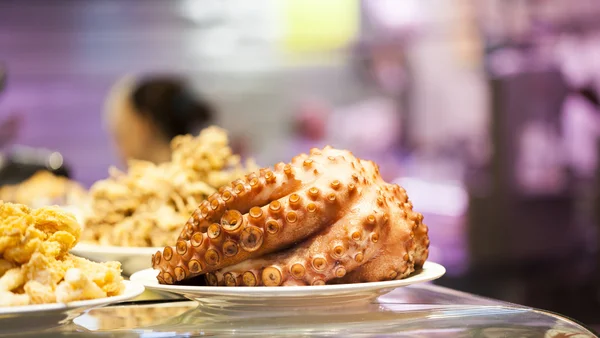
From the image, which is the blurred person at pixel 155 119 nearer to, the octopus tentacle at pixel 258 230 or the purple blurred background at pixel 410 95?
the purple blurred background at pixel 410 95

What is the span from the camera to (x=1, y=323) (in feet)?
2.97

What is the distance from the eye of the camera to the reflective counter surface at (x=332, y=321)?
938 millimetres

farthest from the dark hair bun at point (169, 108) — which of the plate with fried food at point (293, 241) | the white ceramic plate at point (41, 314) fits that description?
the white ceramic plate at point (41, 314)

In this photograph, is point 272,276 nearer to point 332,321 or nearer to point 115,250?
point 332,321

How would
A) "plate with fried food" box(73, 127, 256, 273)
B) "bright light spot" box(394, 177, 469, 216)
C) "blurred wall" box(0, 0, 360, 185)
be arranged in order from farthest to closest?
"blurred wall" box(0, 0, 360, 185), "bright light spot" box(394, 177, 469, 216), "plate with fried food" box(73, 127, 256, 273)

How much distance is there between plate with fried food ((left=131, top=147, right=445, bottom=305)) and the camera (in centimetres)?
105

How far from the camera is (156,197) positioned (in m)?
1.53

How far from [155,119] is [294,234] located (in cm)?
370

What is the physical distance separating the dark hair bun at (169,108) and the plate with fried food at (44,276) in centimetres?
365

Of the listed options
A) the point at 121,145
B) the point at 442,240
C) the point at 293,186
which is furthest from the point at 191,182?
the point at 442,240

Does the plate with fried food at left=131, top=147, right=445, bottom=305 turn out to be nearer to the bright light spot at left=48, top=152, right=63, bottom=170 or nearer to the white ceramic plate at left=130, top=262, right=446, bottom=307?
the white ceramic plate at left=130, top=262, right=446, bottom=307

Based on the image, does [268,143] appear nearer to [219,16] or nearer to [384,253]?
[219,16]

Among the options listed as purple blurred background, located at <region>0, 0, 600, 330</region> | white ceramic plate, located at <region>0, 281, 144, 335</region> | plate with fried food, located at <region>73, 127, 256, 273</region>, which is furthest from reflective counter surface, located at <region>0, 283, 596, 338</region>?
purple blurred background, located at <region>0, 0, 600, 330</region>

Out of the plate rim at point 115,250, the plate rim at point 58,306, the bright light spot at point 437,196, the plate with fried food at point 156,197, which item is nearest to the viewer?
the plate rim at point 58,306
